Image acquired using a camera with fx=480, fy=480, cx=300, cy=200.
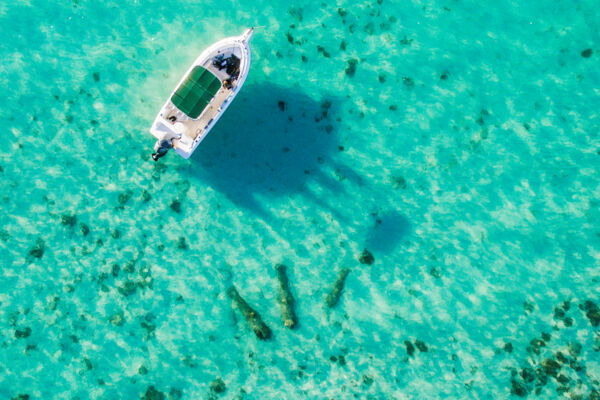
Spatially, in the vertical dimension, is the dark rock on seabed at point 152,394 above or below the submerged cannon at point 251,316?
below

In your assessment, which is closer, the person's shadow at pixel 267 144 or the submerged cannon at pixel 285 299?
the submerged cannon at pixel 285 299

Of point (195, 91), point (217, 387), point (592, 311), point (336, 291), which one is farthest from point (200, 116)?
point (592, 311)

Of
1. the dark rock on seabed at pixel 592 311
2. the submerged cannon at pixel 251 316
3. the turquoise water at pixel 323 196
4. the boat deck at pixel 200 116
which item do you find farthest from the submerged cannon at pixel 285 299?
the dark rock on seabed at pixel 592 311

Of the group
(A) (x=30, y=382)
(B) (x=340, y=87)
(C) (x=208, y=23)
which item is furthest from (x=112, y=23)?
(A) (x=30, y=382)

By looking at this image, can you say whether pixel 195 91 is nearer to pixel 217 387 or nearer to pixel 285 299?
pixel 285 299

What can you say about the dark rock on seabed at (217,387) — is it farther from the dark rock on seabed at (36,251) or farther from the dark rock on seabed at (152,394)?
the dark rock on seabed at (36,251)

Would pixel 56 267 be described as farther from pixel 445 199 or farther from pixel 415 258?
pixel 445 199

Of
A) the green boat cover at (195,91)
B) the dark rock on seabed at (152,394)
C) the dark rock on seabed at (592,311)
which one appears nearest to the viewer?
the green boat cover at (195,91)
